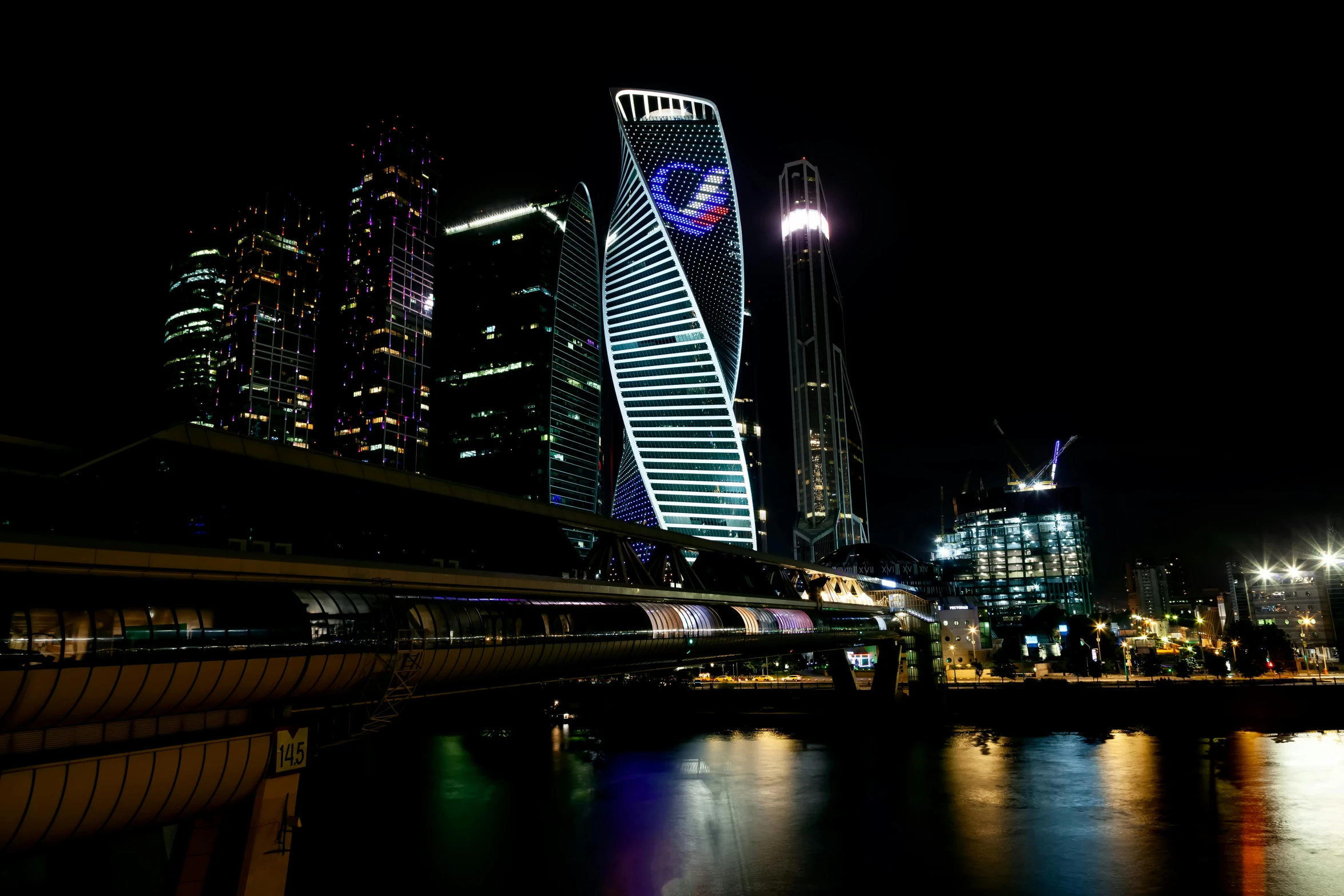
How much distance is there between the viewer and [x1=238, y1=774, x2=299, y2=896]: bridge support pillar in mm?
17703

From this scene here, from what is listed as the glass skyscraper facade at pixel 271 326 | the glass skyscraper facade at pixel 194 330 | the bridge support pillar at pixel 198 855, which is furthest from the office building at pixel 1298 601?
the glass skyscraper facade at pixel 194 330

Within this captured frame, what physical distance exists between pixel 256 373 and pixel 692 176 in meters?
104

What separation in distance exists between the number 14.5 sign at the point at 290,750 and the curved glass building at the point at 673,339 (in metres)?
119

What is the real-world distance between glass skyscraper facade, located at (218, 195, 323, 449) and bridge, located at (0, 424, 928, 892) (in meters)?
150

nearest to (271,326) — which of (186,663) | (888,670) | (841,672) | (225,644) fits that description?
(841,672)

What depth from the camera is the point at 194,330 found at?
18912cm

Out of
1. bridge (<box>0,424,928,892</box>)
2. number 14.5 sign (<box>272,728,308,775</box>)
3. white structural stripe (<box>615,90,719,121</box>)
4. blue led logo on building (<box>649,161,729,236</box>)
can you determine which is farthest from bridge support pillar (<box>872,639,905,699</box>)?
white structural stripe (<box>615,90,719,121</box>)

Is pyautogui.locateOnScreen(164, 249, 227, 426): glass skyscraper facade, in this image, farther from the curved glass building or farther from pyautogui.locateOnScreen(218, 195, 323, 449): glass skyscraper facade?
the curved glass building

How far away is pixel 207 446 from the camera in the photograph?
2244 centimetres

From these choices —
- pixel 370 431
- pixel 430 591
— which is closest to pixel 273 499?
pixel 430 591

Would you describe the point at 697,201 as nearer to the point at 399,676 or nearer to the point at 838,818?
the point at 838,818

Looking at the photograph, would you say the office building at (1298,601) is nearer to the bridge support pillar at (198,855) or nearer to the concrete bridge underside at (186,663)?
the concrete bridge underside at (186,663)

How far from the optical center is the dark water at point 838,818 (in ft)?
93.0

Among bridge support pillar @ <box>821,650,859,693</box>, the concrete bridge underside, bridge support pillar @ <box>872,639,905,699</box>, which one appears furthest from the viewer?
bridge support pillar @ <box>821,650,859,693</box>
